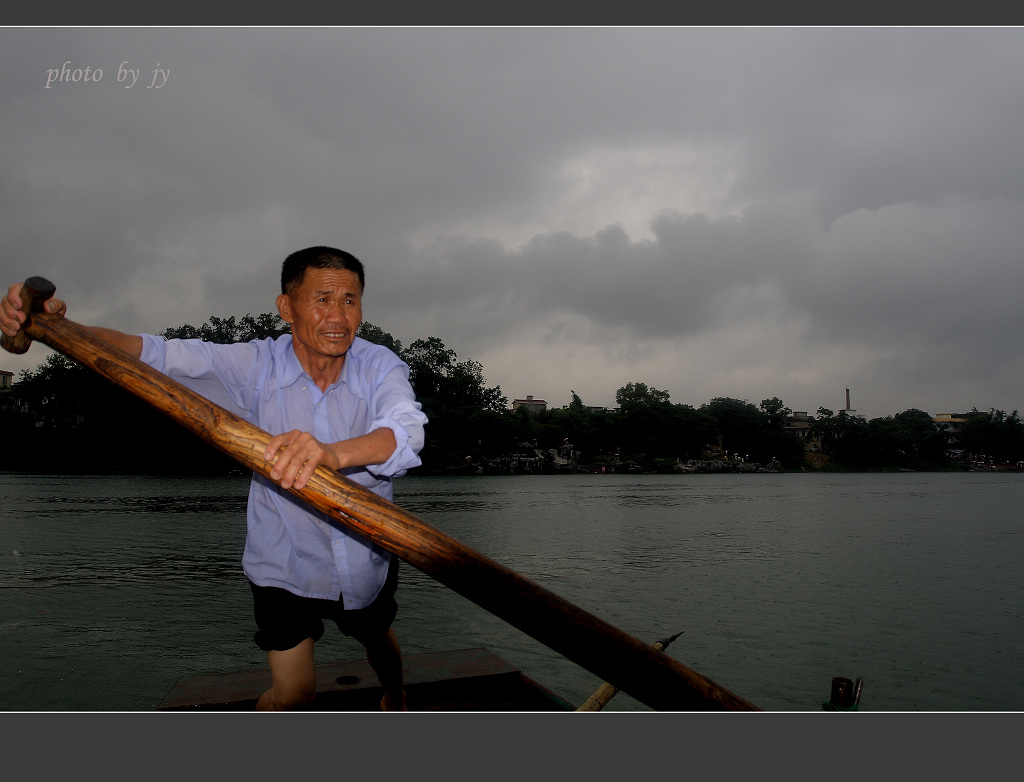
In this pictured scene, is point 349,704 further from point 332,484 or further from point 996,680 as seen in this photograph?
point 996,680

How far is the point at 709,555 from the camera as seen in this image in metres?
15.1

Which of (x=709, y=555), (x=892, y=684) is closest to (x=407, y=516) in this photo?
(x=892, y=684)

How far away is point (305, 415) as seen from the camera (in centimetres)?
281

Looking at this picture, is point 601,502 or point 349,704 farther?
point 601,502

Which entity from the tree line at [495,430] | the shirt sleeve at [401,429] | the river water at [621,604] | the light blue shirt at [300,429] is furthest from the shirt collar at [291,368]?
the tree line at [495,430]

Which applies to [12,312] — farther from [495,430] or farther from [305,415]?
[495,430]

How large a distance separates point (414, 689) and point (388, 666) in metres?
0.72

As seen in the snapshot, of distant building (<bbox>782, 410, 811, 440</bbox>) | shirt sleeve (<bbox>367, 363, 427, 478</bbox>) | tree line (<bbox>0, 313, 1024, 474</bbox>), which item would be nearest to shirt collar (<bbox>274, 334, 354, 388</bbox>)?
shirt sleeve (<bbox>367, 363, 427, 478</bbox>)

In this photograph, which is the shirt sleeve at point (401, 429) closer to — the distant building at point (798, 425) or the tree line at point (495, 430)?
the tree line at point (495, 430)

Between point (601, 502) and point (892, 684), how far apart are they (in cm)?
2428

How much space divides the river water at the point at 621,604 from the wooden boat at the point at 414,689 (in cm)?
187

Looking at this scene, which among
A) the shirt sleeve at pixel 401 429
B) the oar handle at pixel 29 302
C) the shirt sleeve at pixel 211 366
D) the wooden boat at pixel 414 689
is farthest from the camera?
the wooden boat at pixel 414 689

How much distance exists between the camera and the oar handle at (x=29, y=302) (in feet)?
6.53

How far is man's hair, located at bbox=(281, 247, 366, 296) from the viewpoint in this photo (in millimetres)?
2596
